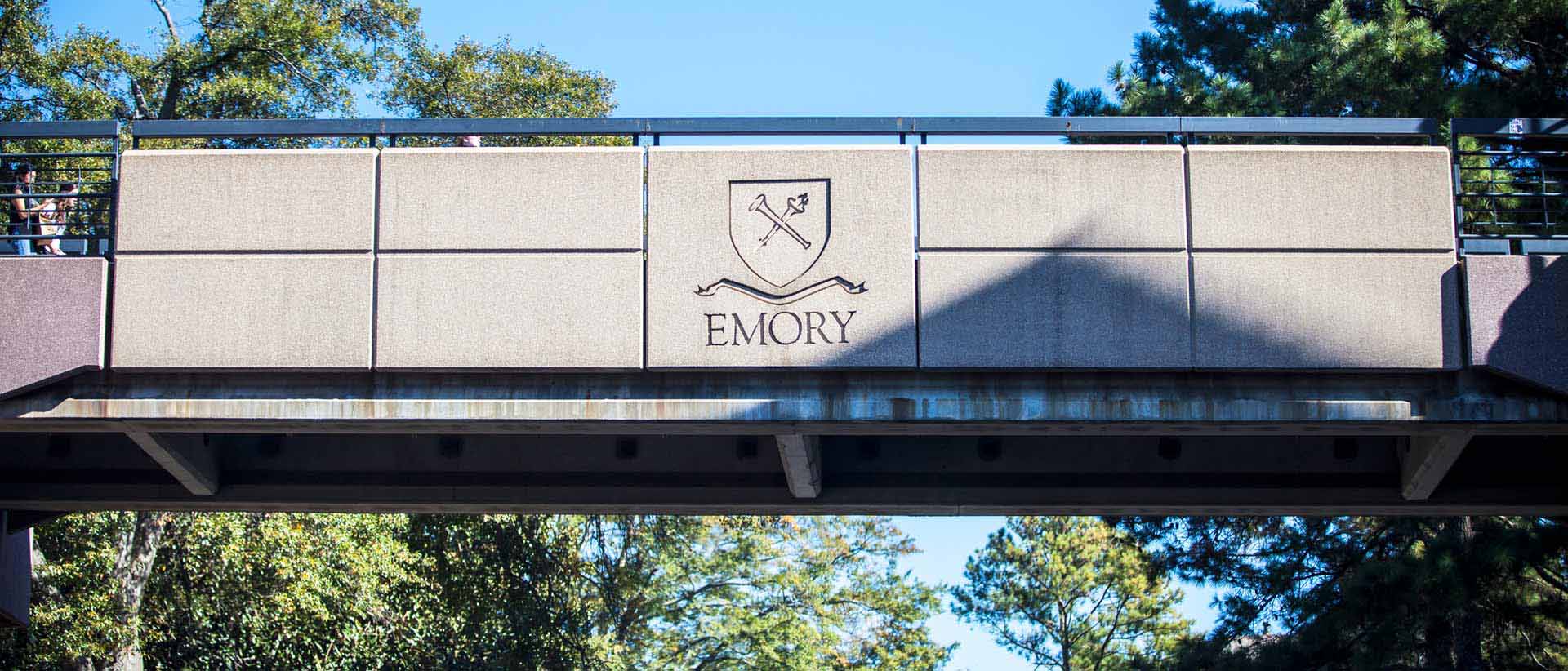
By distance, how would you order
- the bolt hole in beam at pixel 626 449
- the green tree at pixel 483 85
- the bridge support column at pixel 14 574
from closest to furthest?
the bolt hole in beam at pixel 626 449
the bridge support column at pixel 14 574
the green tree at pixel 483 85

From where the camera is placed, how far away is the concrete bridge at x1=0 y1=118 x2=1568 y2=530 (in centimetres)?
1073

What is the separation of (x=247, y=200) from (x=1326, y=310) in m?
7.57

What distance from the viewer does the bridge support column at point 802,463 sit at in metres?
11.2

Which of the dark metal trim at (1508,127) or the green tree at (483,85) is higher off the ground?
the green tree at (483,85)

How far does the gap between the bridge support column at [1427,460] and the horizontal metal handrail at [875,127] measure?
7.11 ft

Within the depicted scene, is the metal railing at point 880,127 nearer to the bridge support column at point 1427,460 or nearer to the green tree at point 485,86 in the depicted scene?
the bridge support column at point 1427,460

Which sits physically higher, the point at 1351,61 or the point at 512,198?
the point at 1351,61

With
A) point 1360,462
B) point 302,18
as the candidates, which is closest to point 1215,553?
point 1360,462

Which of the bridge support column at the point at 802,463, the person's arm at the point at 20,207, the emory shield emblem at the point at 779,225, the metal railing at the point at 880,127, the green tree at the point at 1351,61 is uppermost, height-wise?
the green tree at the point at 1351,61

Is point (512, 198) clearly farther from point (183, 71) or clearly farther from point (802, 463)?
point (183, 71)

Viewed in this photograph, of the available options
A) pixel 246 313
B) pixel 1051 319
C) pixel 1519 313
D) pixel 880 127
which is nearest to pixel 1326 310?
pixel 1519 313

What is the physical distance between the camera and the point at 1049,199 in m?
10.9

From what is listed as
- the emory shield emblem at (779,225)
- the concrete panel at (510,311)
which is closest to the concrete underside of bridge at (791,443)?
the concrete panel at (510,311)

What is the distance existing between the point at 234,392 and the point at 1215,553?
1577cm
